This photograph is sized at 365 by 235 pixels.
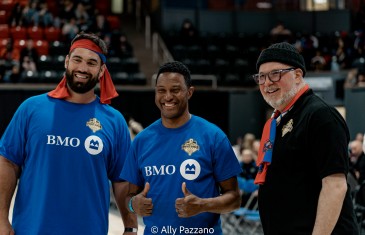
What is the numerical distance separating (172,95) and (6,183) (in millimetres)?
993

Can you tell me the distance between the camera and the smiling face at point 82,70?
388cm

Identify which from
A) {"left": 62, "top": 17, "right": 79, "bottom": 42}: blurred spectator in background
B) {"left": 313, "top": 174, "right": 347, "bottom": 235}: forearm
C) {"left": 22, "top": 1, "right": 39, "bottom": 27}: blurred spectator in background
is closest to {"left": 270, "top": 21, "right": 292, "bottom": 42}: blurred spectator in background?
{"left": 62, "top": 17, "right": 79, "bottom": 42}: blurred spectator in background

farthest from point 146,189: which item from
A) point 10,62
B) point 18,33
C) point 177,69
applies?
point 18,33

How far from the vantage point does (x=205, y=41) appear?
18562 mm

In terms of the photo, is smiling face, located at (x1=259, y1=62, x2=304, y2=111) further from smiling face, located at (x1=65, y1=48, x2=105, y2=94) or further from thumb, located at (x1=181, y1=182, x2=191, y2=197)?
smiling face, located at (x1=65, y1=48, x2=105, y2=94)

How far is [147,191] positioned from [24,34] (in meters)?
14.5

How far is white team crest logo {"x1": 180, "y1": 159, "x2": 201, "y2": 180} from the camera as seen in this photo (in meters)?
3.75

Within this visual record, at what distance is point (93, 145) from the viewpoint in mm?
3852

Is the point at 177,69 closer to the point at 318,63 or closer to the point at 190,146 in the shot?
the point at 190,146

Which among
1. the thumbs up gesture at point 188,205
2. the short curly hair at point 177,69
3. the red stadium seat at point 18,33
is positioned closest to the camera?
the thumbs up gesture at point 188,205

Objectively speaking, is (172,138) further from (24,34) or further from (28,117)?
(24,34)

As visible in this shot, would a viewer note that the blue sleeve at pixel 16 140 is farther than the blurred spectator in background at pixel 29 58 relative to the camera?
No

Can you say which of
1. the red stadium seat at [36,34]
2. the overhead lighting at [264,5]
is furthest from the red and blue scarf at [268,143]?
the overhead lighting at [264,5]

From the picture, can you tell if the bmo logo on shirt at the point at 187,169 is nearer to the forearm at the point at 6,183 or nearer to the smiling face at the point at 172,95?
the smiling face at the point at 172,95
